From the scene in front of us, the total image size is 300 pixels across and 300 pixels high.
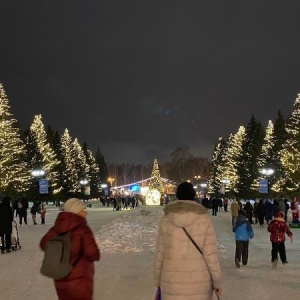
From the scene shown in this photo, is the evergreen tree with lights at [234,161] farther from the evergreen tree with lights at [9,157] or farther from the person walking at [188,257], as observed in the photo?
the person walking at [188,257]

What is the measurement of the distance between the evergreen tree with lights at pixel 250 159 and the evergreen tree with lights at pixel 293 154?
18922 mm

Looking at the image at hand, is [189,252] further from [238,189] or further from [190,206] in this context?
[238,189]

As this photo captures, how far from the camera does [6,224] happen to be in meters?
15.8

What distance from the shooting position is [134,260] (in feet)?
46.3

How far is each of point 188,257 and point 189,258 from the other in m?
0.01

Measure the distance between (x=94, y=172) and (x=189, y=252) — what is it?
10526cm

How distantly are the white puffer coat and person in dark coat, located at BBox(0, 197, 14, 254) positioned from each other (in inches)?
455

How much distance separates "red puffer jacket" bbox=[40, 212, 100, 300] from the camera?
5.47 meters

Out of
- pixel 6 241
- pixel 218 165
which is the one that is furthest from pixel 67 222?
pixel 218 165

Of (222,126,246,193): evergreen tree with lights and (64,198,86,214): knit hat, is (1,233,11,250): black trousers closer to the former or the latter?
(64,198,86,214): knit hat

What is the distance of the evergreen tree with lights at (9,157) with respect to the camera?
47312mm

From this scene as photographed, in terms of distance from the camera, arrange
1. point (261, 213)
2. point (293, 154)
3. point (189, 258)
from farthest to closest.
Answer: point (293, 154) < point (261, 213) < point (189, 258)

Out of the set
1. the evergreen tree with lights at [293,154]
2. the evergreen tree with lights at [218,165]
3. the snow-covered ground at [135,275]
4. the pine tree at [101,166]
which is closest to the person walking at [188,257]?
the snow-covered ground at [135,275]

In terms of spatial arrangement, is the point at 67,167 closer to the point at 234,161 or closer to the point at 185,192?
the point at 234,161
